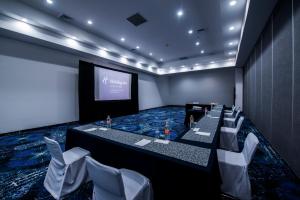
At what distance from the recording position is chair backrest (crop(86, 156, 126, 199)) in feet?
2.83

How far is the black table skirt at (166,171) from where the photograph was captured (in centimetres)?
95

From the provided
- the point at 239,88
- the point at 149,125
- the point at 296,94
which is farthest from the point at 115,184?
the point at 239,88

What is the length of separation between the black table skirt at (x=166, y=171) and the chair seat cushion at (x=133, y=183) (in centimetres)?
10

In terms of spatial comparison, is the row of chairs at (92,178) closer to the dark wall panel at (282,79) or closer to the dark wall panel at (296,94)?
the dark wall panel at (296,94)

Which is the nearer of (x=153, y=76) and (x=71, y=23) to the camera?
(x=71, y=23)

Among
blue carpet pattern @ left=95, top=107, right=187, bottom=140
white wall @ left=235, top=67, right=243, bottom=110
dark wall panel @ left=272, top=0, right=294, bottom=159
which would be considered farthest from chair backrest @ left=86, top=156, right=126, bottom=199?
white wall @ left=235, top=67, right=243, bottom=110

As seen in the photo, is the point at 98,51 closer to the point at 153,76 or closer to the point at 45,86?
the point at 45,86

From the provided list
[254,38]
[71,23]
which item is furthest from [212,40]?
[71,23]

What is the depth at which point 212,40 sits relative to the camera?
6375 mm

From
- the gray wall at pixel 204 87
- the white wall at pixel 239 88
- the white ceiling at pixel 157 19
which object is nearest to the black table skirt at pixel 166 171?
the white ceiling at pixel 157 19

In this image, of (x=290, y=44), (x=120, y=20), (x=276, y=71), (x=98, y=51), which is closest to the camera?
(x=290, y=44)

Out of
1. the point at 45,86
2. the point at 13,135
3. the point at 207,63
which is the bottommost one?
the point at 13,135

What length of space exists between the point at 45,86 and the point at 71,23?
2546mm

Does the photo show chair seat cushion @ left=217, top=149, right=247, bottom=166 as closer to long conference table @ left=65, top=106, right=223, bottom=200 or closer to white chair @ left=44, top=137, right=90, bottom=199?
long conference table @ left=65, top=106, right=223, bottom=200
